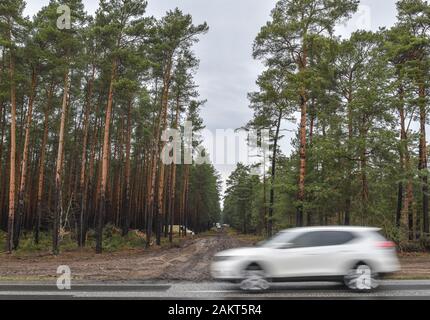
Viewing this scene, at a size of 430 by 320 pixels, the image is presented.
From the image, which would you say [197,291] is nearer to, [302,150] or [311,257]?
[311,257]

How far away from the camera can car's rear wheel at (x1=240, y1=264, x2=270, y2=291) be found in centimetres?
1139

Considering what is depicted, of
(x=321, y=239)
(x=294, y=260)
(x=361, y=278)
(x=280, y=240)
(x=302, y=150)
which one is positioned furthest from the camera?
(x=302, y=150)

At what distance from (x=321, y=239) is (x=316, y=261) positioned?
64cm

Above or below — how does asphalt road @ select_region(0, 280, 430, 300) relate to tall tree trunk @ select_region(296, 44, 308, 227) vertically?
below

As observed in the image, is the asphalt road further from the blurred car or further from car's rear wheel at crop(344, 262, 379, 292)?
the blurred car

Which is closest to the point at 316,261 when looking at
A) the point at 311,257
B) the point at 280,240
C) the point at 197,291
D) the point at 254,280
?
the point at 311,257

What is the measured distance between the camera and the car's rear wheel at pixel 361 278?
1123 cm

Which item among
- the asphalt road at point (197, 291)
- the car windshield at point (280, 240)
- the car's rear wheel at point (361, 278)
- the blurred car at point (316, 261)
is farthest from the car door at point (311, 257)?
the asphalt road at point (197, 291)

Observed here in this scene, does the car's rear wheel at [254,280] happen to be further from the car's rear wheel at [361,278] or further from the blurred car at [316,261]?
the car's rear wheel at [361,278]

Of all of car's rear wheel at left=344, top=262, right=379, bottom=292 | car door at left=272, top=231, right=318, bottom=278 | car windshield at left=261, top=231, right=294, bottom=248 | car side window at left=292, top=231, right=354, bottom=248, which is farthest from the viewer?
car windshield at left=261, top=231, right=294, bottom=248

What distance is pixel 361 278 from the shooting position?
11242mm

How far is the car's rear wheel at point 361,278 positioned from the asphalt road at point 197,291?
→ 231mm

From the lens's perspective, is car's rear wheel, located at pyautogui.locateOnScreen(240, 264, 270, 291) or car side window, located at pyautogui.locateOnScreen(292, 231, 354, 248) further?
car side window, located at pyautogui.locateOnScreen(292, 231, 354, 248)

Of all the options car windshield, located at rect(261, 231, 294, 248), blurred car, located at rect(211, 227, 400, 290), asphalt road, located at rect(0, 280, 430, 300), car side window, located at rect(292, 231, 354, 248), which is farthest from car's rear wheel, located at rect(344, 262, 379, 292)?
car windshield, located at rect(261, 231, 294, 248)
